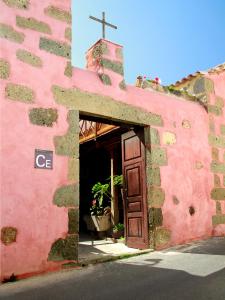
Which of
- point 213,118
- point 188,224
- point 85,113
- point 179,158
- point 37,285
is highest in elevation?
point 213,118

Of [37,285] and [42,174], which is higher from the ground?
[42,174]

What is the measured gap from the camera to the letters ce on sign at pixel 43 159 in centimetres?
446

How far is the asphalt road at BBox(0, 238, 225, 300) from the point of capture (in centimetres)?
321

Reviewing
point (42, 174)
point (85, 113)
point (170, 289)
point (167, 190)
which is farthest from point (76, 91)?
point (170, 289)

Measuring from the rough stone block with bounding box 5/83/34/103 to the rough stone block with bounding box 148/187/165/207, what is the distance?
2611 millimetres

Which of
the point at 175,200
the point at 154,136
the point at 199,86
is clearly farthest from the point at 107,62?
the point at 175,200

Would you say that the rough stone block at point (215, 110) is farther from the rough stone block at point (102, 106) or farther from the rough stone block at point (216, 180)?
the rough stone block at point (102, 106)

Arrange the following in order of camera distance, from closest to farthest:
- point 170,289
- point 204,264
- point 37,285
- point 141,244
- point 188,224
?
point 170,289 → point 37,285 → point 204,264 → point 141,244 → point 188,224

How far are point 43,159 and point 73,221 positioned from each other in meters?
0.99

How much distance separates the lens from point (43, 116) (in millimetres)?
4652

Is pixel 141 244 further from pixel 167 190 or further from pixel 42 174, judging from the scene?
pixel 42 174

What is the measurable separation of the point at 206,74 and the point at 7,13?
14.9ft

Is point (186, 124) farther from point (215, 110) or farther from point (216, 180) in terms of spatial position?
point (216, 180)

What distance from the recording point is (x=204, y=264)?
14.1 feet
